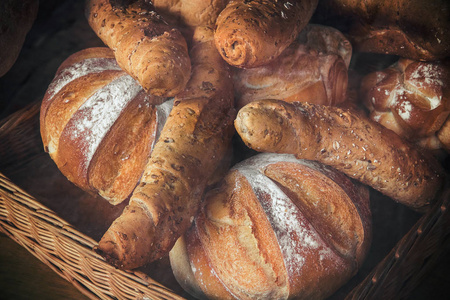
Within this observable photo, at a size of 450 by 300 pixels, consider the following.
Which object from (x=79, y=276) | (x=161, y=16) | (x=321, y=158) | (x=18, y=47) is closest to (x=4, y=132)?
(x=18, y=47)

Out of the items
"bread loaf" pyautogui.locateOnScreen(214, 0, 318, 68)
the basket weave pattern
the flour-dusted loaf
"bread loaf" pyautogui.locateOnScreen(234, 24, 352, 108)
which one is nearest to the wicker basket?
the basket weave pattern

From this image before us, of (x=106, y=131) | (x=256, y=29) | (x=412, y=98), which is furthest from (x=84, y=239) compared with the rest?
(x=412, y=98)

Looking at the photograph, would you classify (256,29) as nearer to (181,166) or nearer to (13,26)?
(181,166)

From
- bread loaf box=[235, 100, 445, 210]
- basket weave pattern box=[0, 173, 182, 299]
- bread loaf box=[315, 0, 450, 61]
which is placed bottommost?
basket weave pattern box=[0, 173, 182, 299]

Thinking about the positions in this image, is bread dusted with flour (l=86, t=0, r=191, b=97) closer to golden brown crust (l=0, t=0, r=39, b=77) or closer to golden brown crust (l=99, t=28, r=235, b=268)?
golden brown crust (l=99, t=28, r=235, b=268)

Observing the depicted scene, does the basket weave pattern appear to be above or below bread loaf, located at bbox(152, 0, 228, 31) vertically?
below

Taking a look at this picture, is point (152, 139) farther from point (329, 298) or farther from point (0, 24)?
point (329, 298)

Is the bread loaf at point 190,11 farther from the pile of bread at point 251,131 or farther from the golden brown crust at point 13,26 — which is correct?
the golden brown crust at point 13,26
